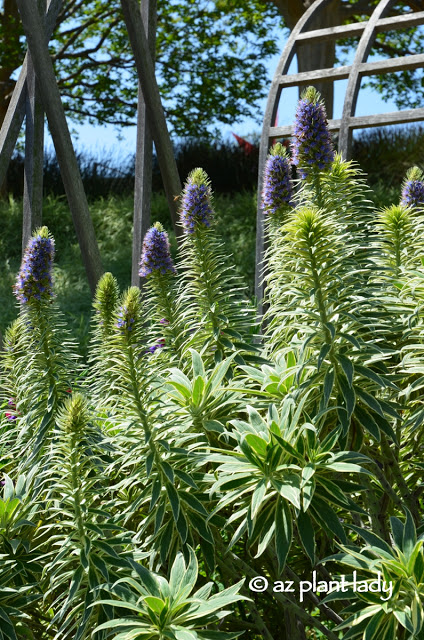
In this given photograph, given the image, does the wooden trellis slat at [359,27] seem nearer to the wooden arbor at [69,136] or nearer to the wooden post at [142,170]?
the wooden arbor at [69,136]

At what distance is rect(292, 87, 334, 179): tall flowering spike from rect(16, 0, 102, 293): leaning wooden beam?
2182 mm

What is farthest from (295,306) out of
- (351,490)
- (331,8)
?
(331,8)

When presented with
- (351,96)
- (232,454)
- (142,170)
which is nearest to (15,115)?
(142,170)

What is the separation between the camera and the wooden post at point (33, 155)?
14.6ft

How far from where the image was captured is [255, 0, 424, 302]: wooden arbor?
173 inches

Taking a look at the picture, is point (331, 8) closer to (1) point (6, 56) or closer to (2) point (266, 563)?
(1) point (6, 56)

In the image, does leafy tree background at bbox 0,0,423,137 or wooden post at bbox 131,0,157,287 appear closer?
wooden post at bbox 131,0,157,287

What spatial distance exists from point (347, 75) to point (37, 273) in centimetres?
337

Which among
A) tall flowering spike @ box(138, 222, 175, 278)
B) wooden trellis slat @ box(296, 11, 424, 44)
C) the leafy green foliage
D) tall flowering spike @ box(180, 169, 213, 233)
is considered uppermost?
wooden trellis slat @ box(296, 11, 424, 44)

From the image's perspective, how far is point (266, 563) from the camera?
2.12 metres

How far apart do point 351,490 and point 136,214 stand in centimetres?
317

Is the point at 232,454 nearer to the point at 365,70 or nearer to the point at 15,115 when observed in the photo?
the point at 15,115

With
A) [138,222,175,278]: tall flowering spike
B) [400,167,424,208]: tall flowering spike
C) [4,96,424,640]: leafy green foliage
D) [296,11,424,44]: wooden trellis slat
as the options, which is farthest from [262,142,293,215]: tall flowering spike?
[296,11,424,44]: wooden trellis slat

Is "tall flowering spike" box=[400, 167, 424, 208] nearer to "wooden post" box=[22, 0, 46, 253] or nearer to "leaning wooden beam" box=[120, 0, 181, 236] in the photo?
"leaning wooden beam" box=[120, 0, 181, 236]
